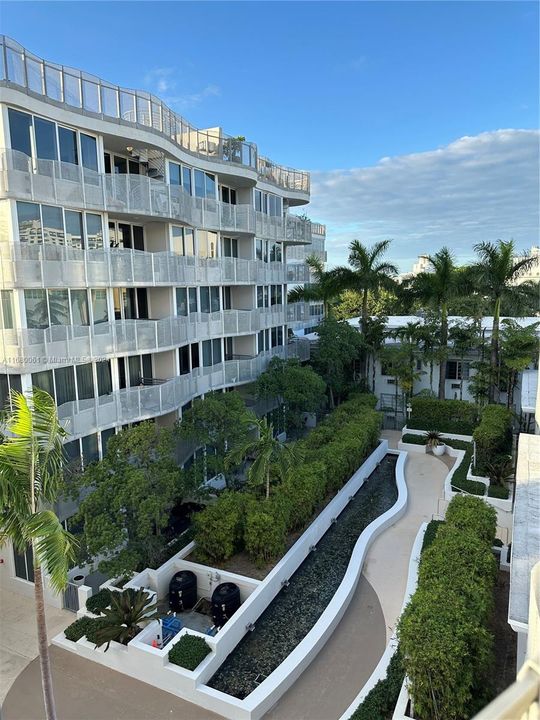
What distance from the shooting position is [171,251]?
1881cm

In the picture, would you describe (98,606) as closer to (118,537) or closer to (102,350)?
(118,537)

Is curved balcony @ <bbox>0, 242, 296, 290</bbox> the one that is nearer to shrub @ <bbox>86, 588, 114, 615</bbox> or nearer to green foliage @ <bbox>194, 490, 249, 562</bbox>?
green foliage @ <bbox>194, 490, 249, 562</bbox>

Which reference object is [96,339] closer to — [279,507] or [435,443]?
[279,507]

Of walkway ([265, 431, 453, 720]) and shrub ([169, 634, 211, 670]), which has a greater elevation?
shrub ([169, 634, 211, 670])

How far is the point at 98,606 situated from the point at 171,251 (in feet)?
39.7

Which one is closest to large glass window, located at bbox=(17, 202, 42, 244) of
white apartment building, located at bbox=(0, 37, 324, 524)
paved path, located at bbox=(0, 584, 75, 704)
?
white apartment building, located at bbox=(0, 37, 324, 524)

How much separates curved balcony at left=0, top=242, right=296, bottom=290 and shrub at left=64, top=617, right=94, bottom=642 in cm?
882

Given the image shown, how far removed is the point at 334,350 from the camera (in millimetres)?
27375

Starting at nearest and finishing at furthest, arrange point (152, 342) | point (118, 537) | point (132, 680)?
point (132, 680) < point (118, 537) < point (152, 342)

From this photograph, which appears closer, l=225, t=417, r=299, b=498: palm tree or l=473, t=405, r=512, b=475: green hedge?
l=225, t=417, r=299, b=498: palm tree

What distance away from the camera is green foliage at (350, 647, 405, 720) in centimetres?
950

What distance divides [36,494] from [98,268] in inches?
341

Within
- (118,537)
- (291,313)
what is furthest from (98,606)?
(291,313)

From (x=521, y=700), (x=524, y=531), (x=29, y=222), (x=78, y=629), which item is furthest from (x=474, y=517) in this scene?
(x=29, y=222)
